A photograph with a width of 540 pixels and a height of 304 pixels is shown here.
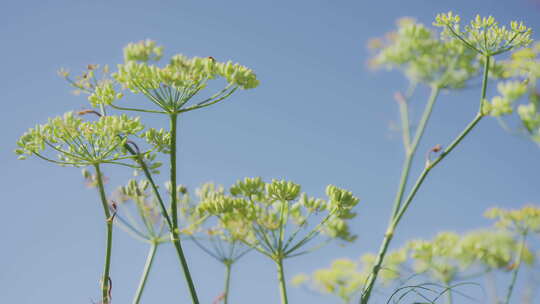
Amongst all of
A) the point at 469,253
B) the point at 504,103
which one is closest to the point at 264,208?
the point at 504,103

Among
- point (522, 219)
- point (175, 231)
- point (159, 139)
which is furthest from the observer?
point (522, 219)

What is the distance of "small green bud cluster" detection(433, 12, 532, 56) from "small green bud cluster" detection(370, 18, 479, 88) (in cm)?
228

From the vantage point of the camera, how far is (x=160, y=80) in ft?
9.03

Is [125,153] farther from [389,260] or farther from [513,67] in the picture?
[389,260]

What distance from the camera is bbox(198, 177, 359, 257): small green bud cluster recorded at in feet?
9.58

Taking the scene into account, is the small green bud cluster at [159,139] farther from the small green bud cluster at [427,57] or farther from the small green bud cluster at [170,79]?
the small green bud cluster at [427,57]

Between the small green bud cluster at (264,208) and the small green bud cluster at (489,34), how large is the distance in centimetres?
123

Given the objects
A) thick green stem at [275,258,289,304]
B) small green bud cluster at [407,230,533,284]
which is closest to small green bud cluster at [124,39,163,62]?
thick green stem at [275,258,289,304]

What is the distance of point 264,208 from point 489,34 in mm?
1763

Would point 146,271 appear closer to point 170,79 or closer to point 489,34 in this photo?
point 170,79

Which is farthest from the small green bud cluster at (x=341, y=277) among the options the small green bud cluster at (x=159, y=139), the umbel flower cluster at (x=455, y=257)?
the small green bud cluster at (x=159, y=139)

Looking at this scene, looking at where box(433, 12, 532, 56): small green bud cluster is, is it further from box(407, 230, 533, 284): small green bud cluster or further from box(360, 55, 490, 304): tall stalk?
box(407, 230, 533, 284): small green bud cluster

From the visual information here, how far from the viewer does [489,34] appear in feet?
10.5

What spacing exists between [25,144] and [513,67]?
3.22 metres
